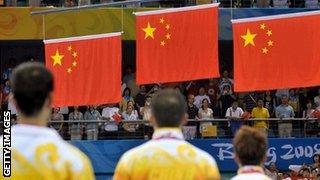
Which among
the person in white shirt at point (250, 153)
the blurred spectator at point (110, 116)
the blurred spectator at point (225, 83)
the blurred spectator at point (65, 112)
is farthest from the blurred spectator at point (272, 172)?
the person in white shirt at point (250, 153)

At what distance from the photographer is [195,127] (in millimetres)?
17469

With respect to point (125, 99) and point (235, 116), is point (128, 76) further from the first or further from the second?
point (235, 116)

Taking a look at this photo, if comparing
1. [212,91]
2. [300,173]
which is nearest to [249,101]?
[212,91]

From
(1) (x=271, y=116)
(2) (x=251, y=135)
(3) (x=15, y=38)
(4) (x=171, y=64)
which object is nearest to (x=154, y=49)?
(4) (x=171, y=64)

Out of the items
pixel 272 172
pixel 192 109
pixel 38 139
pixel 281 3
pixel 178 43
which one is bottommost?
pixel 272 172

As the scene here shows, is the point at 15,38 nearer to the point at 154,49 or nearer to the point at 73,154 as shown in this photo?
the point at 154,49

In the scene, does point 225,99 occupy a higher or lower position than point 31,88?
lower

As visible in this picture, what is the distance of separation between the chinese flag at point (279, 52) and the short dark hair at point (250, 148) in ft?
35.1

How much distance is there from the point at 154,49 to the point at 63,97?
2175mm

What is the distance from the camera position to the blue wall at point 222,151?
57.4ft

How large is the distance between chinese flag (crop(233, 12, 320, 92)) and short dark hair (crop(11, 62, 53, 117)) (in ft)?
38.6

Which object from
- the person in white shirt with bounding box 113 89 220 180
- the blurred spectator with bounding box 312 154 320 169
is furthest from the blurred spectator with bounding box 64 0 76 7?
the person in white shirt with bounding box 113 89 220 180

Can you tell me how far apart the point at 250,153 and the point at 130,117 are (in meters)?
12.6

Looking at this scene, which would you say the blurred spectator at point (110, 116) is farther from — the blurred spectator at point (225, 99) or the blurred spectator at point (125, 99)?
the blurred spectator at point (225, 99)
